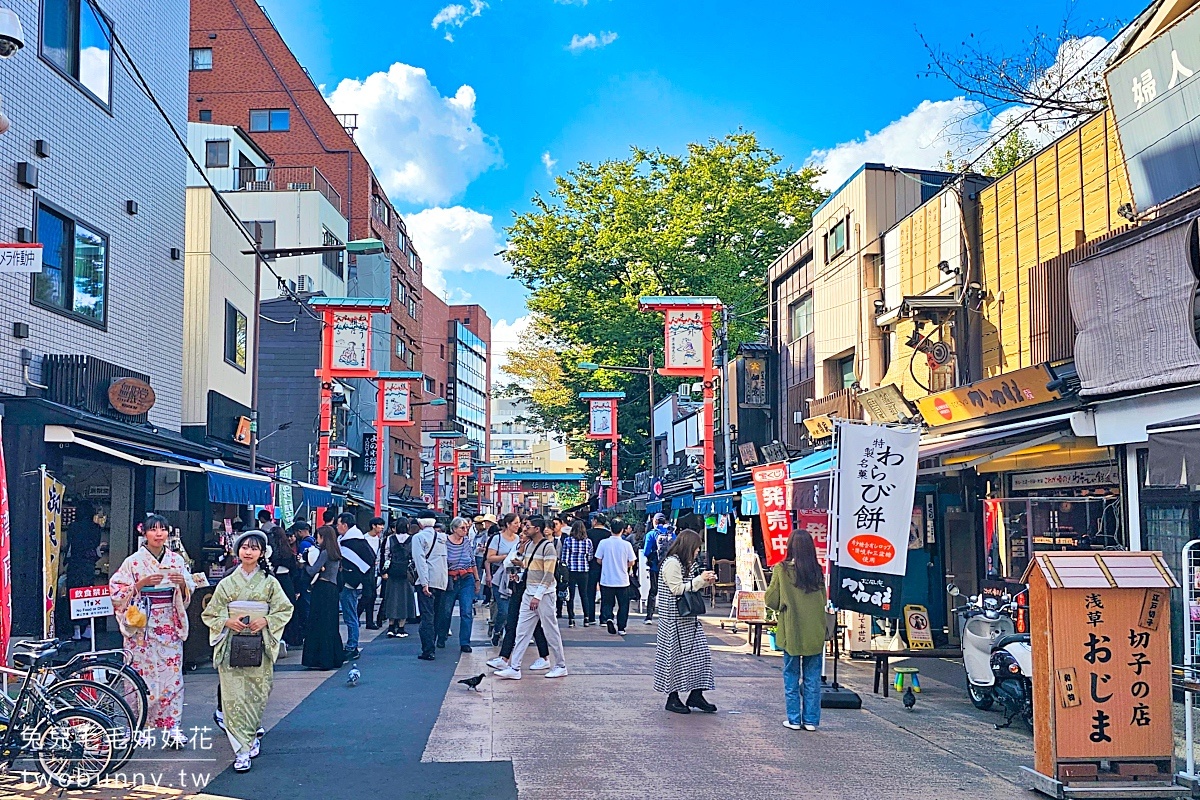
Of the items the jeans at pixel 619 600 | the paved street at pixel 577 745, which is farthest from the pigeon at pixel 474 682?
the jeans at pixel 619 600

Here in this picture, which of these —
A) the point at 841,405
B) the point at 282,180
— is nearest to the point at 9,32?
the point at 841,405

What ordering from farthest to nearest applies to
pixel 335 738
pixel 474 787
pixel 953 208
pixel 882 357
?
pixel 882 357 < pixel 953 208 < pixel 335 738 < pixel 474 787

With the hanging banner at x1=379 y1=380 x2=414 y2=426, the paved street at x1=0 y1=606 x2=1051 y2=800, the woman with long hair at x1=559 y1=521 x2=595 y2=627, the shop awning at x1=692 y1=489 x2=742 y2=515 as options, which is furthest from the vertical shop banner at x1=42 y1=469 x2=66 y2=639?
the hanging banner at x1=379 y1=380 x2=414 y2=426

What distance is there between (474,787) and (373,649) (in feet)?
26.7

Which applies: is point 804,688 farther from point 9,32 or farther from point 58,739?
point 9,32

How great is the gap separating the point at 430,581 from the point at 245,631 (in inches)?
238

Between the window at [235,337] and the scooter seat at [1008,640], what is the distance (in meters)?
18.4

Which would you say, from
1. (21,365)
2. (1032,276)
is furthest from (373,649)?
(1032,276)

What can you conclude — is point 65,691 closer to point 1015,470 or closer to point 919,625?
point 919,625

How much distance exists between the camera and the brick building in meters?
46.2

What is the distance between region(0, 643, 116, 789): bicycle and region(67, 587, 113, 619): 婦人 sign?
8.26 ft

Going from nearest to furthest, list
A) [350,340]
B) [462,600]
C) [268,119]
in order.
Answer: [462,600] → [350,340] → [268,119]

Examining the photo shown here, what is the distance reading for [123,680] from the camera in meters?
7.88

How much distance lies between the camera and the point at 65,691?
7234mm
